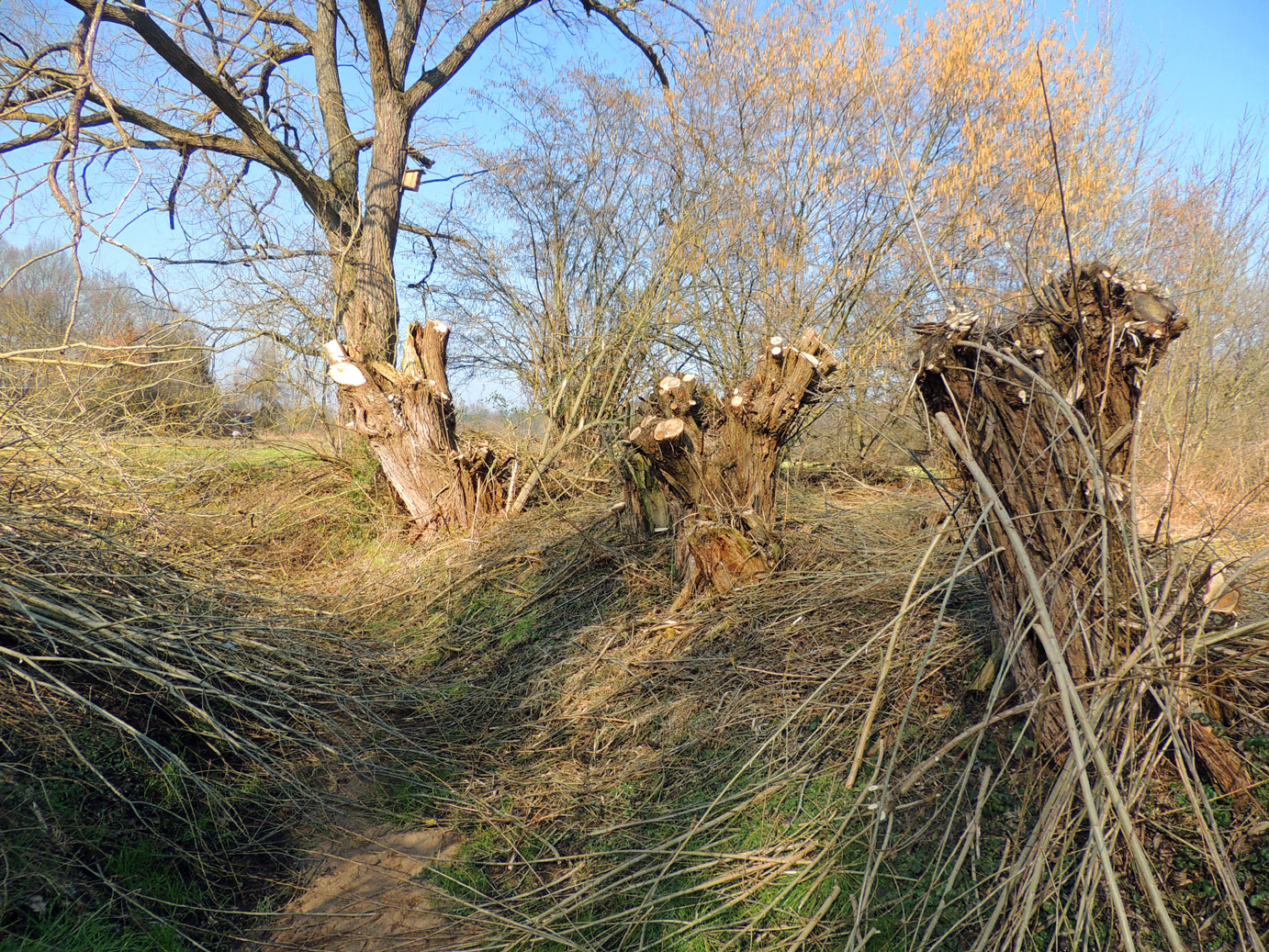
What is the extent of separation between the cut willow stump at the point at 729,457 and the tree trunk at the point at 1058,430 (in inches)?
78.1

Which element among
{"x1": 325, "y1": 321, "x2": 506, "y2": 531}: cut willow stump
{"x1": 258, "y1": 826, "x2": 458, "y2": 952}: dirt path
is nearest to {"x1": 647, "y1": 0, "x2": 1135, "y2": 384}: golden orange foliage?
{"x1": 325, "y1": 321, "x2": 506, "y2": 531}: cut willow stump

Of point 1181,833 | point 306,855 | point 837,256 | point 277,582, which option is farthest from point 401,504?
point 1181,833

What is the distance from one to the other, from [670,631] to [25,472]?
3.44 meters

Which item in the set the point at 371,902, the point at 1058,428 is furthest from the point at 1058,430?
the point at 371,902

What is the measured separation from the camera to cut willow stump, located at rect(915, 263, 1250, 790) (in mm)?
2355

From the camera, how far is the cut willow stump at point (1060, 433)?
7.73 ft

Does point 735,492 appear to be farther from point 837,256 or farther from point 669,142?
point 669,142

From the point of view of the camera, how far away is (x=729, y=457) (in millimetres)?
4777

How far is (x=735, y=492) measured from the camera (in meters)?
4.77

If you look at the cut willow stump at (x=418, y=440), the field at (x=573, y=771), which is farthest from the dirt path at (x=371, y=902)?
the cut willow stump at (x=418, y=440)

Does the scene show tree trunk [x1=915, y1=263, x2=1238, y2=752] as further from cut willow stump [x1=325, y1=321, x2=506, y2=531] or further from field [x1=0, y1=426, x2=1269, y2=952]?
cut willow stump [x1=325, y1=321, x2=506, y2=531]

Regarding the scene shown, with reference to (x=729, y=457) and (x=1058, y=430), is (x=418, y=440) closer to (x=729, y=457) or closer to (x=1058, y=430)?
(x=729, y=457)

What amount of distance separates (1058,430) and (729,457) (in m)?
2.44

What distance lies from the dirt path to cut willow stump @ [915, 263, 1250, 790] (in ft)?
8.03
